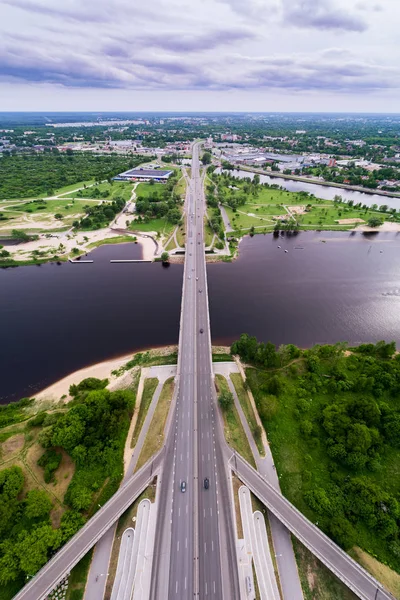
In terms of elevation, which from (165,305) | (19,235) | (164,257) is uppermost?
(19,235)

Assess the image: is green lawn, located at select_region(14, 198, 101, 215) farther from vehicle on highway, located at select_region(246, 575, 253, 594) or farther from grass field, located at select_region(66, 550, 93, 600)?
vehicle on highway, located at select_region(246, 575, 253, 594)

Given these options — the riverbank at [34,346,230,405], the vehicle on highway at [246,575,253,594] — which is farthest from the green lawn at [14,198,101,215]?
the vehicle on highway at [246,575,253,594]

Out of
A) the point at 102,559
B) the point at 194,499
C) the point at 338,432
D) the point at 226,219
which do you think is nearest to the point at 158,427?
the point at 194,499

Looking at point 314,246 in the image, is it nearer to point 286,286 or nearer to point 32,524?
point 286,286

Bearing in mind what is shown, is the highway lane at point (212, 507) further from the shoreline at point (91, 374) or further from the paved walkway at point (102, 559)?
the shoreline at point (91, 374)

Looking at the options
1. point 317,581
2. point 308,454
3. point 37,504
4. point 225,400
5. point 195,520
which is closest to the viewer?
point 317,581

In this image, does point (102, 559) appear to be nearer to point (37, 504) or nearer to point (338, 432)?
point (37, 504)

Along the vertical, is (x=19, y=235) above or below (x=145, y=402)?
above

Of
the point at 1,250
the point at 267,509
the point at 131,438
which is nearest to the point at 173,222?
the point at 1,250
